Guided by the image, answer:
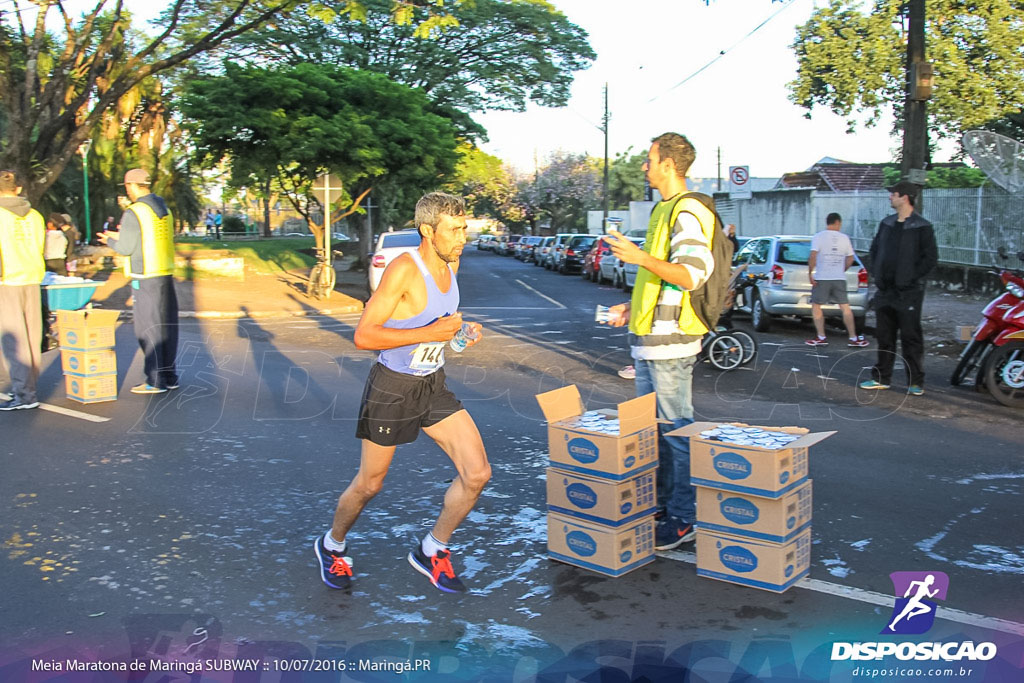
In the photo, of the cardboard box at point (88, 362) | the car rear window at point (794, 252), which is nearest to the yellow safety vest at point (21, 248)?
the cardboard box at point (88, 362)

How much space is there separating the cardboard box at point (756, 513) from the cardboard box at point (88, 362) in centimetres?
670

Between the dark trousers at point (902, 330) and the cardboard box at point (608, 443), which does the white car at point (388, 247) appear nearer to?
the dark trousers at point (902, 330)

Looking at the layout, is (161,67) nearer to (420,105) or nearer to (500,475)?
(420,105)

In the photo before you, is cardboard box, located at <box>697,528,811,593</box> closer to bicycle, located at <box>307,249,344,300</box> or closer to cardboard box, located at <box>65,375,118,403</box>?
cardboard box, located at <box>65,375,118,403</box>

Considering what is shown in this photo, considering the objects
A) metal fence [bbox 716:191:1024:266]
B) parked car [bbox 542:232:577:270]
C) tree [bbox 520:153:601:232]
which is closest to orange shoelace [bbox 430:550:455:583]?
metal fence [bbox 716:191:1024:266]

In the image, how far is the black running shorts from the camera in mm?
4359

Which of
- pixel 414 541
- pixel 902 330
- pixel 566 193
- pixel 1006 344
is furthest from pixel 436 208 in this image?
pixel 566 193

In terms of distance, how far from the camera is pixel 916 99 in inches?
506

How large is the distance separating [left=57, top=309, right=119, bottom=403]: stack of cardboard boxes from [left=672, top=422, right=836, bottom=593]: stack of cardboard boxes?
666cm

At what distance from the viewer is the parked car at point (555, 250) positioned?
3797cm

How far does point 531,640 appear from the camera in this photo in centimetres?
396

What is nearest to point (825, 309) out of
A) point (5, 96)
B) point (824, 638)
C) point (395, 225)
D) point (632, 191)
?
point (824, 638)

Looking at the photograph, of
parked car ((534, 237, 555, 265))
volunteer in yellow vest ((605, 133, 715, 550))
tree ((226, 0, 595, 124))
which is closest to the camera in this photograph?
volunteer in yellow vest ((605, 133, 715, 550))

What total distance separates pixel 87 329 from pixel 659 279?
640cm
